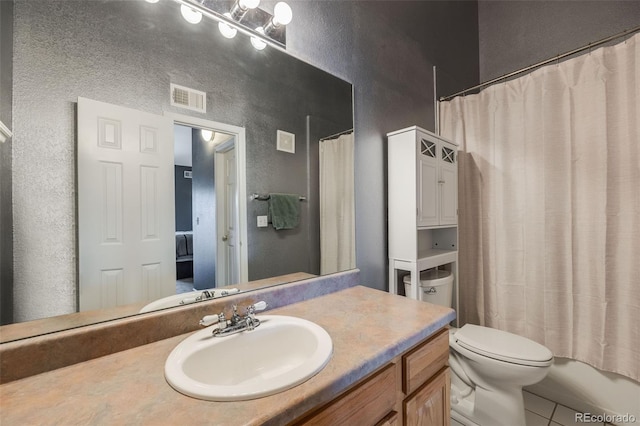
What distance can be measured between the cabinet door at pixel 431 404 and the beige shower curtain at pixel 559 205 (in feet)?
3.81

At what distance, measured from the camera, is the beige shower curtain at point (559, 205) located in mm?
1424

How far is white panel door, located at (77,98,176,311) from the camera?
2.41ft

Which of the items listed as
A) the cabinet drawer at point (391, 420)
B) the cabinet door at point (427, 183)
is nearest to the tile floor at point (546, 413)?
the cabinet drawer at point (391, 420)

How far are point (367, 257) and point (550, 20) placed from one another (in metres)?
2.52

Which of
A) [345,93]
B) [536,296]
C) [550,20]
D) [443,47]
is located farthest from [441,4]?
[536,296]

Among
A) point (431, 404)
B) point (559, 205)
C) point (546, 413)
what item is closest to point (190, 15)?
point (431, 404)

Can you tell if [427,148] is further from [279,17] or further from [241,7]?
[241,7]

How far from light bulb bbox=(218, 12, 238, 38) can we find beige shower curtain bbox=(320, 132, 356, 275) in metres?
0.58

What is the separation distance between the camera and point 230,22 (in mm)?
1032

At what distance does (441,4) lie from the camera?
210 cm

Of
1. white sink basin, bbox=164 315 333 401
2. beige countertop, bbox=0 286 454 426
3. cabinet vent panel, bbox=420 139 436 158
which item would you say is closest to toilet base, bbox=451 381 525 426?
beige countertop, bbox=0 286 454 426

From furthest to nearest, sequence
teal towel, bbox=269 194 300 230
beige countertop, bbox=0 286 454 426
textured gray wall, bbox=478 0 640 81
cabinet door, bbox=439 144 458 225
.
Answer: textured gray wall, bbox=478 0 640 81, cabinet door, bbox=439 144 458 225, teal towel, bbox=269 194 300 230, beige countertop, bbox=0 286 454 426

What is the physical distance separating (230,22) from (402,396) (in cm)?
146

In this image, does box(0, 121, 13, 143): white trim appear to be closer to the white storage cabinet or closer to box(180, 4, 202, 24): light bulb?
box(180, 4, 202, 24): light bulb
